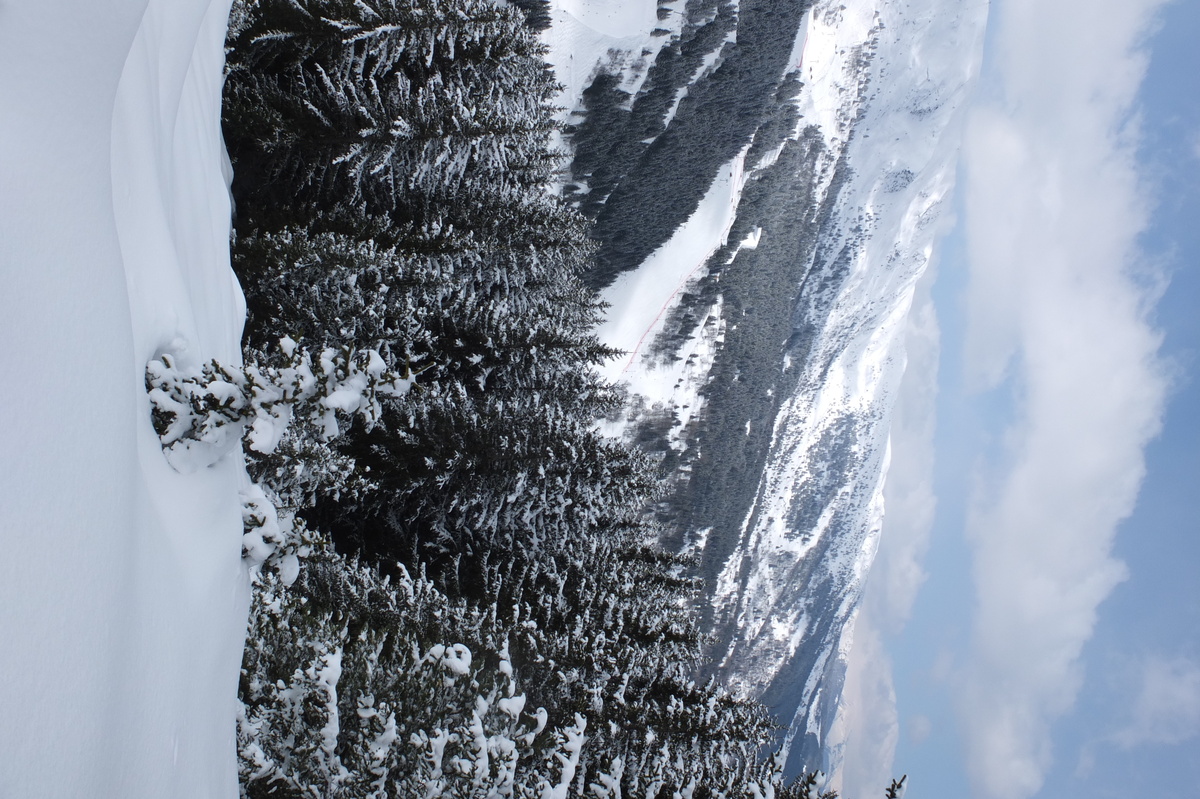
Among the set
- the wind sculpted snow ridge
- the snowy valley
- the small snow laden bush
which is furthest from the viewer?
the wind sculpted snow ridge

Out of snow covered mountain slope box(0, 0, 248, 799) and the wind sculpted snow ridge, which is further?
the wind sculpted snow ridge

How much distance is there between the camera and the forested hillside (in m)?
8.52

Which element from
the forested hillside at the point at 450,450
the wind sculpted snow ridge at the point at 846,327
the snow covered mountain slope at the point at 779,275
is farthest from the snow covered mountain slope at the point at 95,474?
the wind sculpted snow ridge at the point at 846,327

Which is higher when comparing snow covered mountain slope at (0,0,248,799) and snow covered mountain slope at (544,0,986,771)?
snow covered mountain slope at (544,0,986,771)

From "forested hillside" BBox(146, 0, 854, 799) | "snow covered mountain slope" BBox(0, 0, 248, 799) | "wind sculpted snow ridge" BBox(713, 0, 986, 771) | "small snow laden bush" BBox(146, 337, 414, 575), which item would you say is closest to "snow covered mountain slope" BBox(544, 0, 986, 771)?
"wind sculpted snow ridge" BBox(713, 0, 986, 771)

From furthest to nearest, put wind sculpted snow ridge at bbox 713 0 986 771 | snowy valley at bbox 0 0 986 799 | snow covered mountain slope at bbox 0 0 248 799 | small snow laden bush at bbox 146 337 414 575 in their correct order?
1. wind sculpted snow ridge at bbox 713 0 986 771
2. small snow laden bush at bbox 146 337 414 575
3. snowy valley at bbox 0 0 986 799
4. snow covered mountain slope at bbox 0 0 248 799

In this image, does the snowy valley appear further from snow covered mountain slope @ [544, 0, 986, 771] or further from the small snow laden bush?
snow covered mountain slope @ [544, 0, 986, 771]

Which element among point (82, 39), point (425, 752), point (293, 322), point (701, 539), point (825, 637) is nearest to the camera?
point (82, 39)

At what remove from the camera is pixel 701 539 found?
31.7 meters

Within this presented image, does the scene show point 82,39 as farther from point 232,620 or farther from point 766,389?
point 766,389

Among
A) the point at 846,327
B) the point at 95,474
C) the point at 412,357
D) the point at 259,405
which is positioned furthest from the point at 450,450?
the point at 846,327

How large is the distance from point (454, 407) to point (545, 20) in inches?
548

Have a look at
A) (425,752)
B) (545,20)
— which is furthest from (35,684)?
(545,20)

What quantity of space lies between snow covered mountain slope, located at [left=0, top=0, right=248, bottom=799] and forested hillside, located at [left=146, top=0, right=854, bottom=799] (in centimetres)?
337
